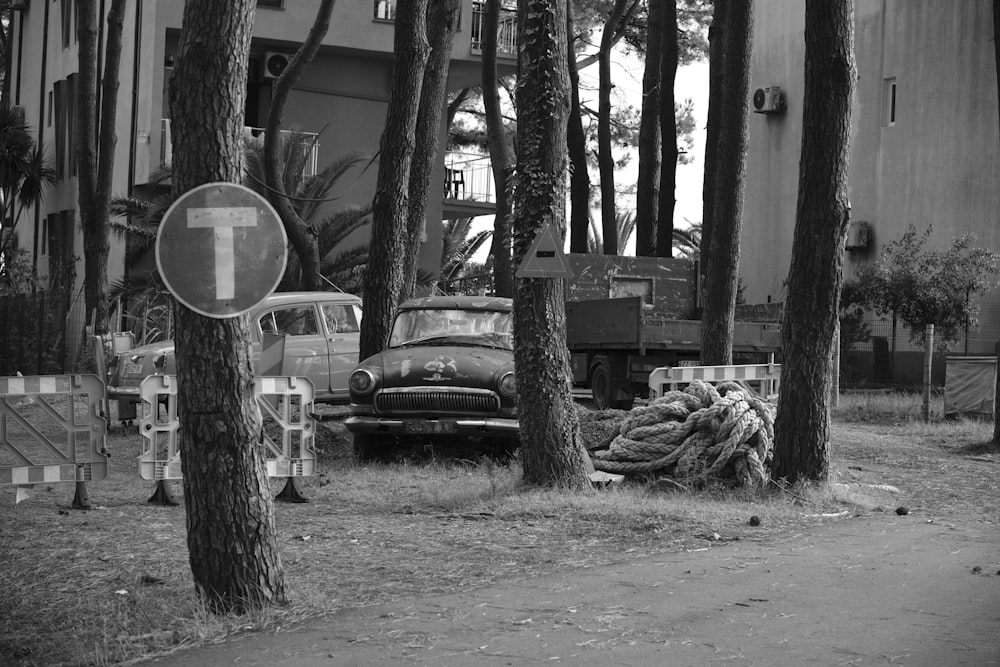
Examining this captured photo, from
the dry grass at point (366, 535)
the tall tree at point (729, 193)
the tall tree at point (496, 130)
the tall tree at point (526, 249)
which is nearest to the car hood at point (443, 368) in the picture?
the dry grass at point (366, 535)

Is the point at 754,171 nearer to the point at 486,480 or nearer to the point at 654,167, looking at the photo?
the point at 654,167

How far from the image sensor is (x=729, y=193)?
1719 cm

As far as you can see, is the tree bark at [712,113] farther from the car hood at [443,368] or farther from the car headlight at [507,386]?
the car headlight at [507,386]

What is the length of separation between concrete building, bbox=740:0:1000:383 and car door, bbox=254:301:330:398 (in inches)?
671

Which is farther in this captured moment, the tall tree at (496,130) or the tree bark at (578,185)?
the tree bark at (578,185)

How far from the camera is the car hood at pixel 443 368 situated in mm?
13148

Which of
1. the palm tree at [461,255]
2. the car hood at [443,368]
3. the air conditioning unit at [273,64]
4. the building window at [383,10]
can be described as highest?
the building window at [383,10]

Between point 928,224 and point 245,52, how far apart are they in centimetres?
2809

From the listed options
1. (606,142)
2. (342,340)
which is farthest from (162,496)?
(606,142)

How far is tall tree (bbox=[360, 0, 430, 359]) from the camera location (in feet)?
51.5

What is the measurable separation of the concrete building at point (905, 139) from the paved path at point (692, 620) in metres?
23.1

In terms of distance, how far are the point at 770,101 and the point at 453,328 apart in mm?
24313

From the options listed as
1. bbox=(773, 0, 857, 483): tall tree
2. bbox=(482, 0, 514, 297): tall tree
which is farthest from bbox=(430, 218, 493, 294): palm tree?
bbox=(773, 0, 857, 483): tall tree

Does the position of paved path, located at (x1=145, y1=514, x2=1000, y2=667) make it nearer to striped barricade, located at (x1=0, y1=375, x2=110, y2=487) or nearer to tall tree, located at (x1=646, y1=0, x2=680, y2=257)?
striped barricade, located at (x1=0, y1=375, x2=110, y2=487)
